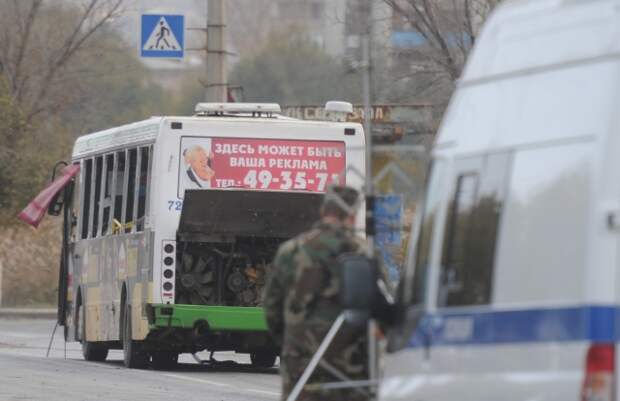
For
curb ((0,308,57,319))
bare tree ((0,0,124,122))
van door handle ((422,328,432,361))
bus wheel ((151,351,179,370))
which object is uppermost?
bare tree ((0,0,124,122))

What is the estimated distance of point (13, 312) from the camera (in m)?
37.1

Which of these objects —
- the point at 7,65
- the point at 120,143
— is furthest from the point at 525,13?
the point at 7,65

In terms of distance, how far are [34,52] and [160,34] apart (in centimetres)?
1643

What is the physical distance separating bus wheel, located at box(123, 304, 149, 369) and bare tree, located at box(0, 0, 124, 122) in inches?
883

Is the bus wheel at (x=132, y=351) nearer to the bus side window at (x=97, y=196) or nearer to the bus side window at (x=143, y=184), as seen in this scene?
the bus side window at (x=143, y=184)

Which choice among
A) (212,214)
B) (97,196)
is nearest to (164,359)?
(97,196)

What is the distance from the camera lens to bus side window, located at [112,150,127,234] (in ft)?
71.7

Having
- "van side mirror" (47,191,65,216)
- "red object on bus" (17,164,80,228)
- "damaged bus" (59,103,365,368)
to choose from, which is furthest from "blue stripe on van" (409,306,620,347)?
"van side mirror" (47,191,65,216)

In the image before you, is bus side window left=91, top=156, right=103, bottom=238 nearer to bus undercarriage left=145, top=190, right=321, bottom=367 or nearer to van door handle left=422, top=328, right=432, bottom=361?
bus undercarriage left=145, top=190, right=321, bottom=367

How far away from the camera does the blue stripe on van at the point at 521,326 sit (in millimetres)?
6488

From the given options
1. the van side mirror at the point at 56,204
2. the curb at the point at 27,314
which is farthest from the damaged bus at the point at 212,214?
the curb at the point at 27,314

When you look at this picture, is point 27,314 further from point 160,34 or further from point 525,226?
point 525,226

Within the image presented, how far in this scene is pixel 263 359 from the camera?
73.2 feet

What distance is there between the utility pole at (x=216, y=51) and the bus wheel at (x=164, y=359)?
634 cm
